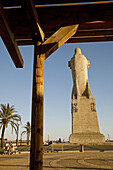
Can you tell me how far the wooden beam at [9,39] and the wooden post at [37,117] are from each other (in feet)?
2.08

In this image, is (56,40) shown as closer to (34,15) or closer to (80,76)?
(34,15)

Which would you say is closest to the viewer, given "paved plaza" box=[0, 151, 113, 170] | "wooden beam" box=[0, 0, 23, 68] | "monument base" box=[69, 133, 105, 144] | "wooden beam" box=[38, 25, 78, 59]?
"wooden beam" box=[0, 0, 23, 68]

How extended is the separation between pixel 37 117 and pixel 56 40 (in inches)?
79.4

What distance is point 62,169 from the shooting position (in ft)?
22.0

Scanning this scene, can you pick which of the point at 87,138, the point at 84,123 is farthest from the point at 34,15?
the point at 84,123

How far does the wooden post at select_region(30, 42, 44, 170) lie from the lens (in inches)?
153

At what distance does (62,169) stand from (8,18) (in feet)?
18.8

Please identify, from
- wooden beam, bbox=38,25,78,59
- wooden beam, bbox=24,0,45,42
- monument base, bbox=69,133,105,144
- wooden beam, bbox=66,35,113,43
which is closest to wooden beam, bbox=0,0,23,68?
wooden beam, bbox=24,0,45,42

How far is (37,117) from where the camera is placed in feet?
13.5

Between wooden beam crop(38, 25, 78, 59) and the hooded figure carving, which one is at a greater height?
the hooded figure carving

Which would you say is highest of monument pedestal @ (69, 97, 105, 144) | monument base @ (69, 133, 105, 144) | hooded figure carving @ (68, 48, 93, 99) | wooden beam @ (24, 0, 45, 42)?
hooded figure carving @ (68, 48, 93, 99)

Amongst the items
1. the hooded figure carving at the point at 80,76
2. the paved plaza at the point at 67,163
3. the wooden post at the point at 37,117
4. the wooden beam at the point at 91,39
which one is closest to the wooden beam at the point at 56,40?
the wooden post at the point at 37,117

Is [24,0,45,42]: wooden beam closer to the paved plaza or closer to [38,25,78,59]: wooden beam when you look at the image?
[38,25,78,59]: wooden beam

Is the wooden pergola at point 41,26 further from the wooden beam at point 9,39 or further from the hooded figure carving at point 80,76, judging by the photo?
the hooded figure carving at point 80,76
